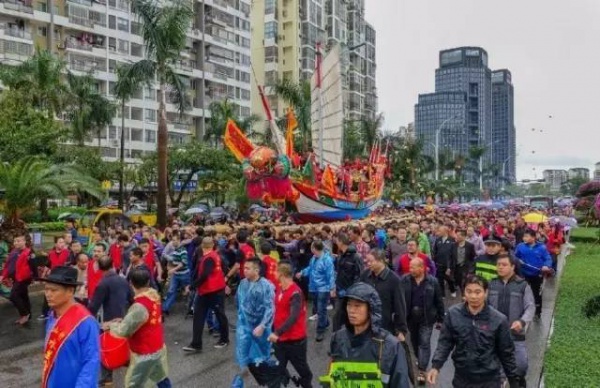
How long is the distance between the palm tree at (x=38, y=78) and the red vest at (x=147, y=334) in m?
21.1

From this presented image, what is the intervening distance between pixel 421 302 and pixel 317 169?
18.3 meters

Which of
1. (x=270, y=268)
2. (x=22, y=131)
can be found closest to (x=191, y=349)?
(x=270, y=268)

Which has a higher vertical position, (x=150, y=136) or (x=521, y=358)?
(x=150, y=136)

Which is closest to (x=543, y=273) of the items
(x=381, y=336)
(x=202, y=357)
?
(x=202, y=357)

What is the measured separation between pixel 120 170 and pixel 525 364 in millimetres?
30434

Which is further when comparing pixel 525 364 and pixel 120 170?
pixel 120 170

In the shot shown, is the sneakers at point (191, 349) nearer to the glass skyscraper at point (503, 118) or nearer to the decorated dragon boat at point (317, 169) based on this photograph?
the decorated dragon boat at point (317, 169)

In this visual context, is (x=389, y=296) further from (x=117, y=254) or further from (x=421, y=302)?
(x=117, y=254)

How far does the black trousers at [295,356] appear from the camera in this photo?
5.81 meters

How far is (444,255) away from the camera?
1148 cm

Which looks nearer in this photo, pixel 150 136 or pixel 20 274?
pixel 20 274

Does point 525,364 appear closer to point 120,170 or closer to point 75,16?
point 120,170

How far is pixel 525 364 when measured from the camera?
5.84 m

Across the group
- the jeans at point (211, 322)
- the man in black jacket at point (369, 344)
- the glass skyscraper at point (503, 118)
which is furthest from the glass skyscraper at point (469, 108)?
the man in black jacket at point (369, 344)
